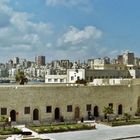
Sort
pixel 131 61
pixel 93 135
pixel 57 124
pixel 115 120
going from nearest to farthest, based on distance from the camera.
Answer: pixel 93 135 → pixel 57 124 → pixel 115 120 → pixel 131 61

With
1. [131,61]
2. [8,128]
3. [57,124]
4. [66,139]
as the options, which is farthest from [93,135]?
[131,61]

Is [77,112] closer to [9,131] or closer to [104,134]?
[104,134]

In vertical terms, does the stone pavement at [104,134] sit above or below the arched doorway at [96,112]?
below

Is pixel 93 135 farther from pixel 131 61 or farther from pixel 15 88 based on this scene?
pixel 131 61

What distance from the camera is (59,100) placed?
50.9m

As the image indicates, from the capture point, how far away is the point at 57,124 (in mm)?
47281

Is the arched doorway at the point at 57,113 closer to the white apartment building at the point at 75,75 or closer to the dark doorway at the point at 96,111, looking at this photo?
the dark doorway at the point at 96,111

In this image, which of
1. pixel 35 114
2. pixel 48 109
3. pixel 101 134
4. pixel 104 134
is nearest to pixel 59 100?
pixel 48 109

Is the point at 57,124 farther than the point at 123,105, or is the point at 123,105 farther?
the point at 123,105

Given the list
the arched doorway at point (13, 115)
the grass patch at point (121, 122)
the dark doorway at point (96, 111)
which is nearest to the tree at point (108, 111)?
the grass patch at point (121, 122)

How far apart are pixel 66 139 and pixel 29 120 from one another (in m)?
10.9

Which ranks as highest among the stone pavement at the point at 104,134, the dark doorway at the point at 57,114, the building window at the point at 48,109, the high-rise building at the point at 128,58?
the high-rise building at the point at 128,58

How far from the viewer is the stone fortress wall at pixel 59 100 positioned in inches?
1890

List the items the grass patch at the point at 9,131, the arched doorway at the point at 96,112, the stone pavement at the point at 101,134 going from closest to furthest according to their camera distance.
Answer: the stone pavement at the point at 101,134 → the grass patch at the point at 9,131 → the arched doorway at the point at 96,112
